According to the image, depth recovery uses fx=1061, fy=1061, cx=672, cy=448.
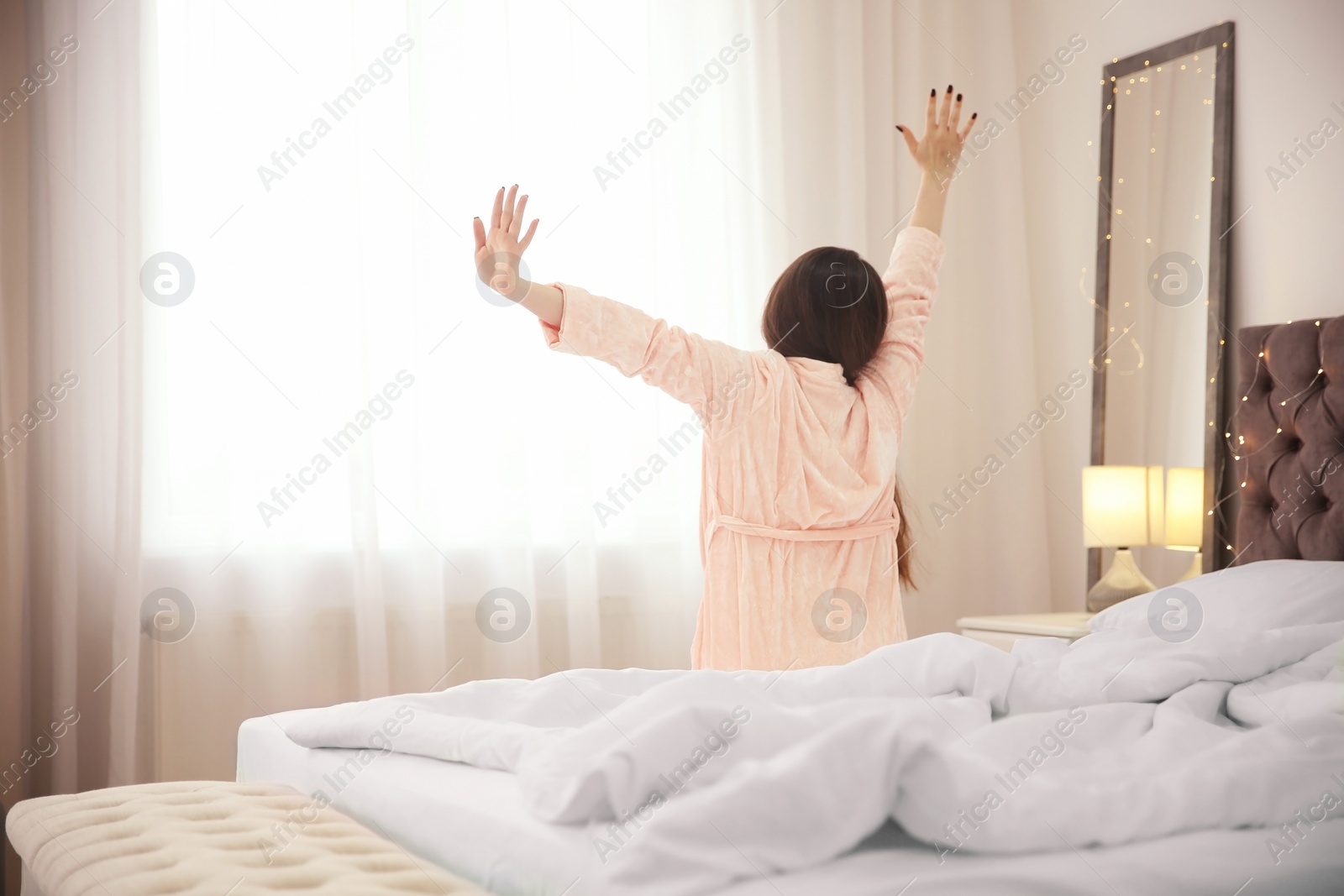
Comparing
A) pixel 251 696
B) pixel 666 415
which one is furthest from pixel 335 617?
pixel 666 415

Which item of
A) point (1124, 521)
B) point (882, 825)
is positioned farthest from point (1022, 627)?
point (882, 825)

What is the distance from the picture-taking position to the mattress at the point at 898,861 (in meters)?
0.91

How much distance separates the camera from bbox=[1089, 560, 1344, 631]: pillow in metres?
2.03

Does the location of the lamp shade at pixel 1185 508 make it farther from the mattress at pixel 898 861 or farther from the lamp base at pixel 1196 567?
the mattress at pixel 898 861

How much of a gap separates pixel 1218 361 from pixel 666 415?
153 cm

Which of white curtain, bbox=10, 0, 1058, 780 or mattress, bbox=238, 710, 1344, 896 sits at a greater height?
white curtain, bbox=10, 0, 1058, 780

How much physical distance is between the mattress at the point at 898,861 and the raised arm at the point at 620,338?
84cm

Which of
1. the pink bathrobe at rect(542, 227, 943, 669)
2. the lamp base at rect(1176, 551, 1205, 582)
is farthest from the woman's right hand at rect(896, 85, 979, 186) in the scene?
the lamp base at rect(1176, 551, 1205, 582)

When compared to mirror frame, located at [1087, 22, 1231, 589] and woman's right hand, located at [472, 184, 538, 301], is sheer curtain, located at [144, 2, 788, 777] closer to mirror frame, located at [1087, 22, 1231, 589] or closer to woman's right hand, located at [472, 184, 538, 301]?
woman's right hand, located at [472, 184, 538, 301]

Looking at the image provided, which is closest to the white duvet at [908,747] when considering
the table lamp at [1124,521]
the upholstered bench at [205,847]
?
the upholstered bench at [205,847]

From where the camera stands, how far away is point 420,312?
2.92 meters

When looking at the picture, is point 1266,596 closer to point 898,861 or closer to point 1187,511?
point 1187,511

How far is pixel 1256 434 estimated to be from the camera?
267 centimetres

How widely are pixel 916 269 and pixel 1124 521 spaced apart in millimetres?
1220
